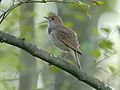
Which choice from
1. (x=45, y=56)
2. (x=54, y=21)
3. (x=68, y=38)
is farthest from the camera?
(x=54, y=21)

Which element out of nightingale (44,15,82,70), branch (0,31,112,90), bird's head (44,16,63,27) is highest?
bird's head (44,16,63,27)

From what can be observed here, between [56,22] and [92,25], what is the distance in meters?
1.00

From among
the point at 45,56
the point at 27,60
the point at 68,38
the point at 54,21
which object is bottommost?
the point at 45,56

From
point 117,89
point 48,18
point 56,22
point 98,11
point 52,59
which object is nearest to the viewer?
point 52,59

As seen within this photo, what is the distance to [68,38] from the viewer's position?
5719 mm

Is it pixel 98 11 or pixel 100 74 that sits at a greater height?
pixel 98 11

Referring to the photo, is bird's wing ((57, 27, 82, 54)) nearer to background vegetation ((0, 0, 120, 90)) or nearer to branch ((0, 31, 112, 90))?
background vegetation ((0, 0, 120, 90))

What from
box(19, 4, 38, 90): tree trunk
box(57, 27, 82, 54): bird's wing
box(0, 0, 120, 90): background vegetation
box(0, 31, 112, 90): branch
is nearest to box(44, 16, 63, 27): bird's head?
box(0, 0, 120, 90): background vegetation

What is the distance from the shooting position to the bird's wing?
5.55m

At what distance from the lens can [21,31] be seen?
6.72 meters

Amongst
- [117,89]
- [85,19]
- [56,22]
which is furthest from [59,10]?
[117,89]

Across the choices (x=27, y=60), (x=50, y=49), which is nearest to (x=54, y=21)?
(x=50, y=49)

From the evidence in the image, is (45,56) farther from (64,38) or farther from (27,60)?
(27,60)

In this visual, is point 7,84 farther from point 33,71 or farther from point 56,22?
point 56,22
